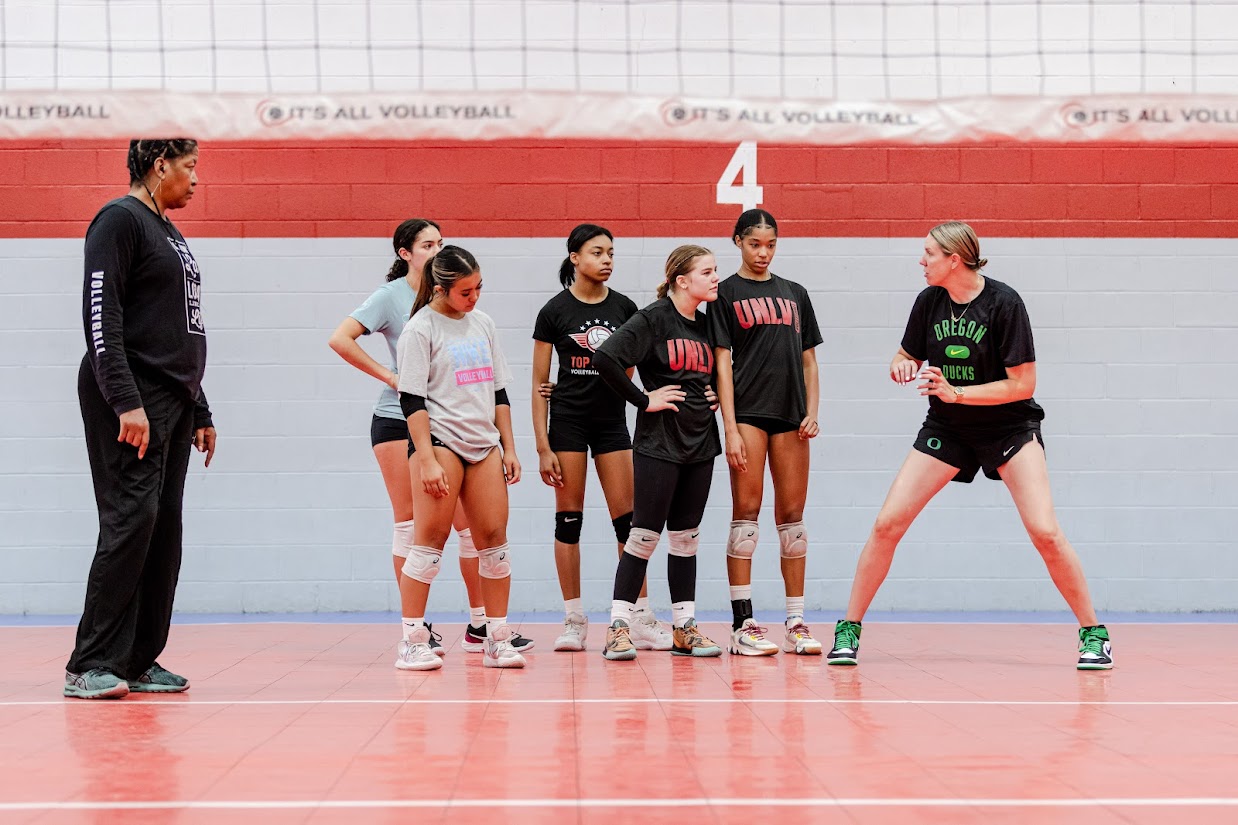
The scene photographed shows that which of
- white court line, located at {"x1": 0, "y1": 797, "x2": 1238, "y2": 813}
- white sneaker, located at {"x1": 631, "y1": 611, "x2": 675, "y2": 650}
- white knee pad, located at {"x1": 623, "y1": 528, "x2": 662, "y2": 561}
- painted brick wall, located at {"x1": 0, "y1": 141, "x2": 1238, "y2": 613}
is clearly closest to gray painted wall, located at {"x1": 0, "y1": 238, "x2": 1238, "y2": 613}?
painted brick wall, located at {"x1": 0, "y1": 141, "x2": 1238, "y2": 613}

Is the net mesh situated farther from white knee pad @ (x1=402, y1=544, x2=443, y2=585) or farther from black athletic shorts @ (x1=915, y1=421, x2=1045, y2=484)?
white knee pad @ (x1=402, y1=544, x2=443, y2=585)

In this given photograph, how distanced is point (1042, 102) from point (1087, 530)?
303 cm

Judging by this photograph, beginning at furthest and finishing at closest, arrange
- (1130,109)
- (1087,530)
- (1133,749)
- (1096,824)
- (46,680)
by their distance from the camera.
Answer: (1087,530), (1130,109), (46,680), (1133,749), (1096,824)

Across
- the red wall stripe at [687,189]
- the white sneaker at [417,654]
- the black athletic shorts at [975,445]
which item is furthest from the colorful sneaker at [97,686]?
the red wall stripe at [687,189]

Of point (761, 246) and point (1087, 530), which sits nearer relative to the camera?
point (761, 246)

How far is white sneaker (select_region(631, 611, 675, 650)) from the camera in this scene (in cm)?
578

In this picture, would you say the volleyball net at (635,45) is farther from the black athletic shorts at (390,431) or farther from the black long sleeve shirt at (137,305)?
the black long sleeve shirt at (137,305)

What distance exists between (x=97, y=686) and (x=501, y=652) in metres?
1.54

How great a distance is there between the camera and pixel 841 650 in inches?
205

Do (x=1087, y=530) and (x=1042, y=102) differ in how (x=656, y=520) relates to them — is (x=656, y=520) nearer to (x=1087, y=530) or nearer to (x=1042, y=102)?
(x=1042, y=102)

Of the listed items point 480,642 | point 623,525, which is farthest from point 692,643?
point 480,642

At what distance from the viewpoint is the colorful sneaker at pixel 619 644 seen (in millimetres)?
5320

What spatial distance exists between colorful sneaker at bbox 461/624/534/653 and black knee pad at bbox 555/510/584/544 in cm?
49

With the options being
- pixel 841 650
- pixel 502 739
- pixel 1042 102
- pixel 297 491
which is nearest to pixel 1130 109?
pixel 1042 102
